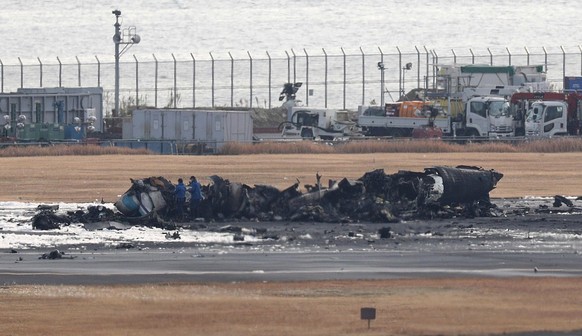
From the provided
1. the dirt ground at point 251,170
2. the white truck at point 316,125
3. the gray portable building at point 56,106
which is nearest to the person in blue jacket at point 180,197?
the dirt ground at point 251,170

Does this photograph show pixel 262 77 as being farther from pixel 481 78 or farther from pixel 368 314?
pixel 368 314

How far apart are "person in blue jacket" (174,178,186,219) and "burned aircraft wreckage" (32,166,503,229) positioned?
0.59 feet

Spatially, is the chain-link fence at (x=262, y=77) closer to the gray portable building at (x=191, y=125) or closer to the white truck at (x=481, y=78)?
the white truck at (x=481, y=78)

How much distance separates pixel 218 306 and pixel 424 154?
173 feet

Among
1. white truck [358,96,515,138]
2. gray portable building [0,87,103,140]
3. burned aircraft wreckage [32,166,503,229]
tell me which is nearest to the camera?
burned aircraft wreckage [32,166,503,229]

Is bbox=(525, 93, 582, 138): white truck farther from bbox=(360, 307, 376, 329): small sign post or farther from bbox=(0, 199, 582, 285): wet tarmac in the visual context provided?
bbox=(360, 307, 376, 329): small sign post

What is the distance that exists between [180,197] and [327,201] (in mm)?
5089

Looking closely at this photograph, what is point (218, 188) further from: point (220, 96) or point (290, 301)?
point (220, 96)

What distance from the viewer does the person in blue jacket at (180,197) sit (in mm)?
49925

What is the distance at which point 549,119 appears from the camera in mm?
97812


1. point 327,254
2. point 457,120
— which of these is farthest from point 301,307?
point 457,120

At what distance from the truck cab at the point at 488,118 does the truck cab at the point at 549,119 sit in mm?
1721

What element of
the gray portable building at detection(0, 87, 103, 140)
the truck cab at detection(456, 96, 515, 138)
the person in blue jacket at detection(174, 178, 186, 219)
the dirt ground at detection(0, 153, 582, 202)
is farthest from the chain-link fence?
the person in blue jacket at detection(174, 178, 186, 219)

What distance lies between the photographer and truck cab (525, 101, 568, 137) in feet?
320
